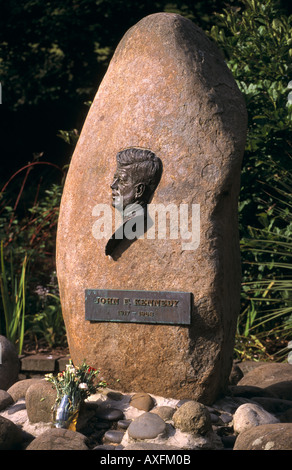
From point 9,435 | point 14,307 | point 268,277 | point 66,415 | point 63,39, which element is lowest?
point 9,435

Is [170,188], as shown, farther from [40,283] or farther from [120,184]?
[40,283]

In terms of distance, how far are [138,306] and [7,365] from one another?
4.62 ft

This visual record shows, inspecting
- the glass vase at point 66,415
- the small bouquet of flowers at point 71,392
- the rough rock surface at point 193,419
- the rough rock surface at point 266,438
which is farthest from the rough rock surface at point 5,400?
the rough rock surface at point 266,438

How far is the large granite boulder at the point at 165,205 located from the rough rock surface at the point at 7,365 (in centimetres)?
78

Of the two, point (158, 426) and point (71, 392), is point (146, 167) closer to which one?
point (71, 392)

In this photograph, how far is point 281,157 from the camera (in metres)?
5.91

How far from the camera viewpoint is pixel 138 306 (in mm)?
3930

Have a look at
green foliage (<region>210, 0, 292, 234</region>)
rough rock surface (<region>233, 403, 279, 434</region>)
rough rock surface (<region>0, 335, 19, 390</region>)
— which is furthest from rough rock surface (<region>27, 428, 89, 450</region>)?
green foliage (<region>210, 0, 292, 234</region>)

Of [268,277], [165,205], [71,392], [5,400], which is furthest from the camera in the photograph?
[268,277]

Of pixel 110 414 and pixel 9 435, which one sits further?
pixel 110 414

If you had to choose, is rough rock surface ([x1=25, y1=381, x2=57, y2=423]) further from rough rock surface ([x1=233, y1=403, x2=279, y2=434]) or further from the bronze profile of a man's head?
the bronze profile of a man's head

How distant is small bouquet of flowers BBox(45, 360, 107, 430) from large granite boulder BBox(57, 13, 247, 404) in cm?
28

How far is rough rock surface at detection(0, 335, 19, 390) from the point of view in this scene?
15.4ft

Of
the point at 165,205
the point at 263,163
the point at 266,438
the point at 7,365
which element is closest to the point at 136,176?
the point at 165,205
